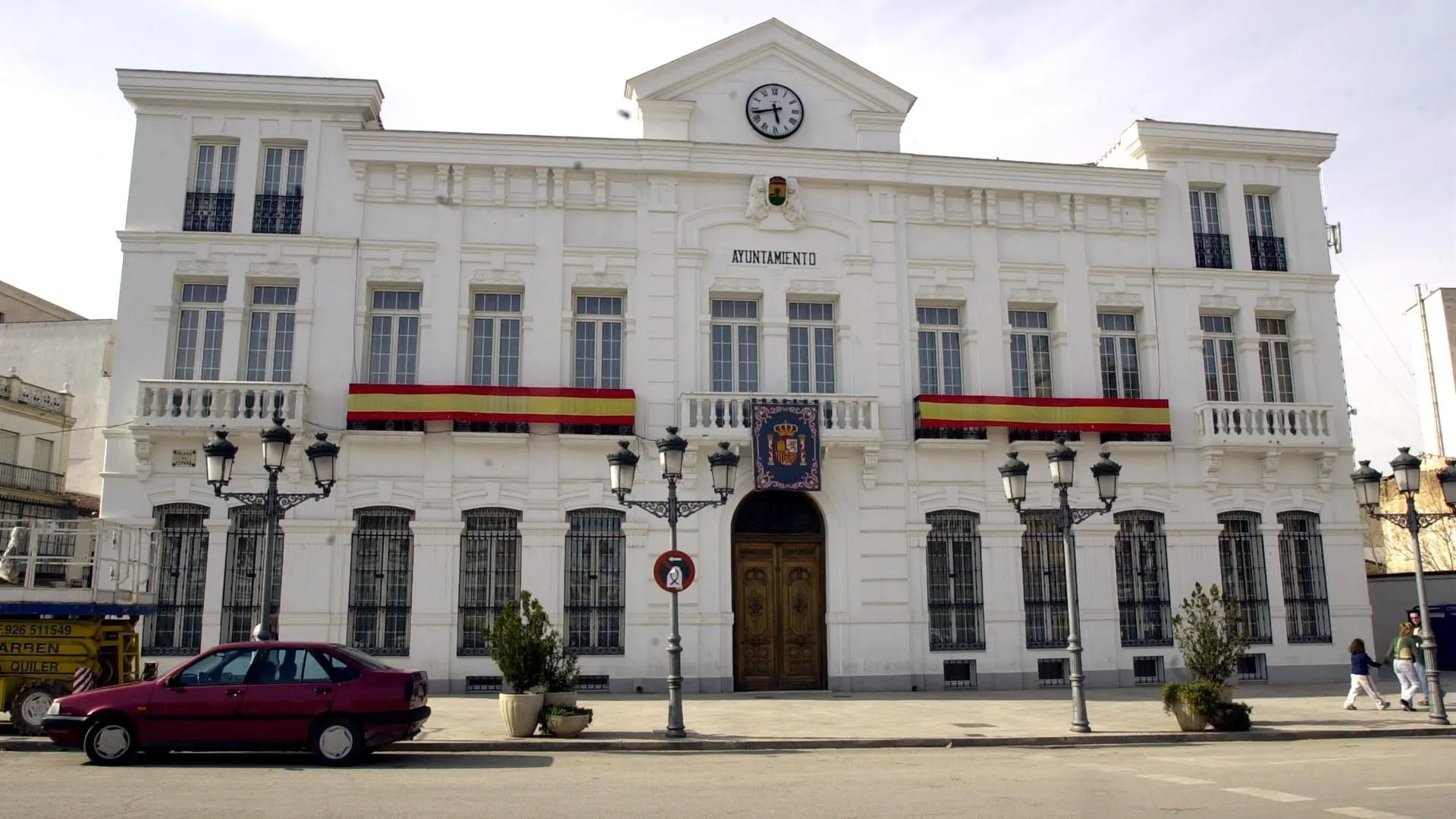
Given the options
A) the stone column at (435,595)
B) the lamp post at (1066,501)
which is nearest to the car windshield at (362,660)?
the stone column at (435,595)

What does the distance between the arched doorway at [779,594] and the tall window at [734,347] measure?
2.38 m

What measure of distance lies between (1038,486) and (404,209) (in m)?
14.3

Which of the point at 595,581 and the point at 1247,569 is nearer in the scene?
the point at 595,581

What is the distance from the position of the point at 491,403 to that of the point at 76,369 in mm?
23906

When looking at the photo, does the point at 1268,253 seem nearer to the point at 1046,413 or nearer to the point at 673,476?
the point at 1046,413

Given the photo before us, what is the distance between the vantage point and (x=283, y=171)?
22438 mm

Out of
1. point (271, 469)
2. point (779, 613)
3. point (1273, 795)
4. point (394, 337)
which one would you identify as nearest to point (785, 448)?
point (779, 613)

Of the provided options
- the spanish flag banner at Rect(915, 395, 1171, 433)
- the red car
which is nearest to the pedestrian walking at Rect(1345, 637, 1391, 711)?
the spanish flag banner at Rect(915, 395, 1171, 433)

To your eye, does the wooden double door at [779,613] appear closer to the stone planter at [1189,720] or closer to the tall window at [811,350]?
the tall window at [811,350]

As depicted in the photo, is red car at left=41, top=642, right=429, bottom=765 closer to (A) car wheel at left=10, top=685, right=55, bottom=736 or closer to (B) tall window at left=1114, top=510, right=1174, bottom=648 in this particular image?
(A) car wheel at left=10, top=685, right=55, bottom=736

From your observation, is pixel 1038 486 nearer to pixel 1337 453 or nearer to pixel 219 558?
pixel 1337 453

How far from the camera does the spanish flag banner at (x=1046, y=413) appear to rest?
22.4 metres

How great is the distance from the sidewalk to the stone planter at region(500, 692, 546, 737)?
0.21 meters

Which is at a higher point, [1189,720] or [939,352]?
[939,352]
